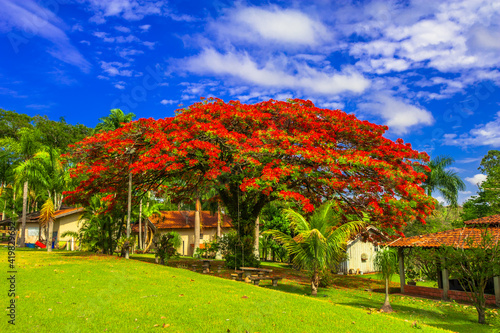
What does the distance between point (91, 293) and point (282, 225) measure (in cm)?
2547

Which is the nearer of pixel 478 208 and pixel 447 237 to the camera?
pixel 447 237

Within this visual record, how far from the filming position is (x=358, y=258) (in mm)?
30688

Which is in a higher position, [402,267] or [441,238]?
[441,238]

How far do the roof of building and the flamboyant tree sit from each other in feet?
66.1

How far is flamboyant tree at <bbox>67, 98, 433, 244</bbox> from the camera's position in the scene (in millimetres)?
17297

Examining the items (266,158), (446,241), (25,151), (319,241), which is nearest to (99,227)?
(25,151)

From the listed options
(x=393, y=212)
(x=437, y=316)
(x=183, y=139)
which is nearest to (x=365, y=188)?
(x=393, y=212)

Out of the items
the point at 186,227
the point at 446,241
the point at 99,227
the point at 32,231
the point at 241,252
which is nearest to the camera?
the point at 446,241

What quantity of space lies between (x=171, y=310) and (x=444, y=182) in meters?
32.4

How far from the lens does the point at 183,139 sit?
17.4m

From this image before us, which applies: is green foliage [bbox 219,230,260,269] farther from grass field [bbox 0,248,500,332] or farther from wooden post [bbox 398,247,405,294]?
wooden post [bbox 398,247,405,294]

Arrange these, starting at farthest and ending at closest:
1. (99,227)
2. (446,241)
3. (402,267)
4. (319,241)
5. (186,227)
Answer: (186,227), (99,227), (402,267), (446,241), (319,241)

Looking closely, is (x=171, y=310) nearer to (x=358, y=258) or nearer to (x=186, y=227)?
(x=358, y=258)

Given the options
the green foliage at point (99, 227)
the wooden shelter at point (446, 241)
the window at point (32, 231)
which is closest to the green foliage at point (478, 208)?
the wooden shelter at point (446, 241)
